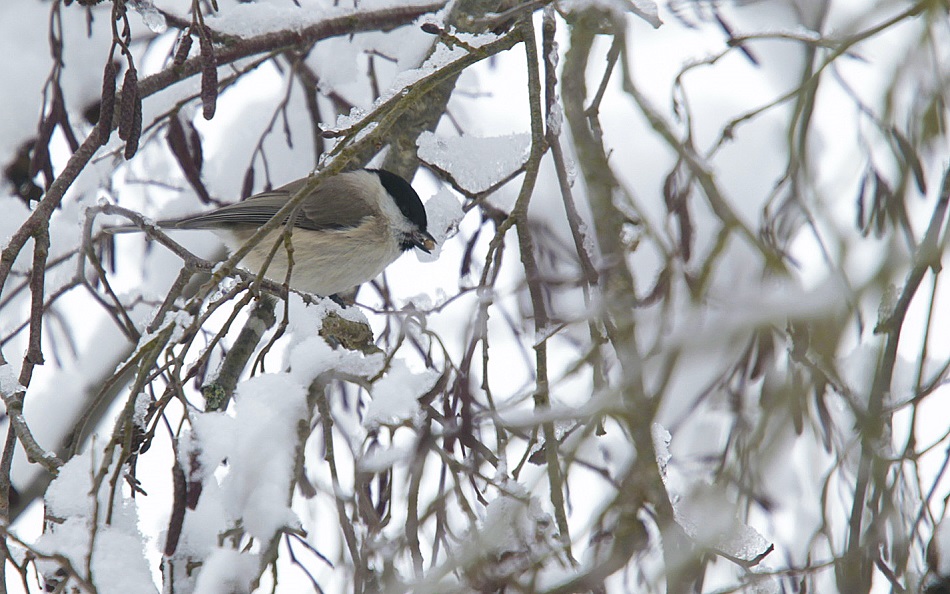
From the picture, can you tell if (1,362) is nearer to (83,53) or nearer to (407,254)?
(83,53)

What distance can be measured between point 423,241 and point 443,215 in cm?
45

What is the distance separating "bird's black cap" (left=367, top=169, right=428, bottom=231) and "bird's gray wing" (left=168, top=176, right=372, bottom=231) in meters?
0.27

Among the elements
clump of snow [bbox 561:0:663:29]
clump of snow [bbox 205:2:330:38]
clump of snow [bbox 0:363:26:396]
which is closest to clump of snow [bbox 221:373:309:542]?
clump of snow [bbox 0:363:26:396]

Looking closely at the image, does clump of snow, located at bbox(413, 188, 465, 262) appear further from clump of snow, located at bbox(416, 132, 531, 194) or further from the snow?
the snow

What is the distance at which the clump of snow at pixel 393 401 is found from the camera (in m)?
1.81

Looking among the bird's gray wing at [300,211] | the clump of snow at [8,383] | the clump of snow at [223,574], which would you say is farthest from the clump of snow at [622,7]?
the bird's gray wing at [300,211]

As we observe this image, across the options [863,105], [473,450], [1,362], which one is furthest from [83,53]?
[863,105]

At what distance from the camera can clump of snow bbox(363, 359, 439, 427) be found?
5.94 feet

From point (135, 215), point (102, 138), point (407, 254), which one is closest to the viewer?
point (102, 138)

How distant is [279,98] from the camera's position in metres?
4.32

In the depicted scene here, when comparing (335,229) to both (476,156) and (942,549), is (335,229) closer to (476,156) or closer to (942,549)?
(476,156)

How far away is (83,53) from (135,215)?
3.16 feet

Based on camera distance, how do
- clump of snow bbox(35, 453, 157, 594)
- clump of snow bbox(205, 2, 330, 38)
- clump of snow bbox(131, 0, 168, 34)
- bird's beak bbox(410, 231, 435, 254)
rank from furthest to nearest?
bird's beak bbox(410, 231, 435, 254) → clump of snow bbox(205, 2, 330, 38) → clump of snow bbox(131, 0, 168, 34) → clump of snow bbox(35, 453, 157, 594)

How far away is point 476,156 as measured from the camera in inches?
129
